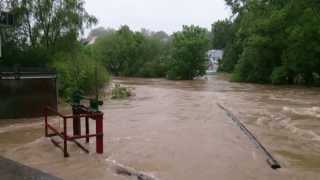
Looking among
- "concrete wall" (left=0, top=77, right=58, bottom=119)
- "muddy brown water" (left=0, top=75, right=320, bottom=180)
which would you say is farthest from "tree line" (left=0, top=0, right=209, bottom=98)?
"muddy brown water" (left=0, top=75, right=320, bottom=180)

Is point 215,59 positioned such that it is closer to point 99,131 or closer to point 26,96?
point 26,96

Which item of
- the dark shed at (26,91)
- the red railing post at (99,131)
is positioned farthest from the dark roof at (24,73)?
the red railing post at (99,131)

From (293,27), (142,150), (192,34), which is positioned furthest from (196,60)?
(142,150)

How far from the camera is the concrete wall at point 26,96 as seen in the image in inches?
803

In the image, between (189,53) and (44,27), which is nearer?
(44,27)

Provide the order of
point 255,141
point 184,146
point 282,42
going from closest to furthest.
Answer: point 184,146, point 255,141, point 282,42

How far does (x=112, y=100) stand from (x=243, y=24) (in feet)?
80.6

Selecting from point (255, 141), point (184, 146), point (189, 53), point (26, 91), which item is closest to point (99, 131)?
point (184, 146)

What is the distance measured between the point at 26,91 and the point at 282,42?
29333mm

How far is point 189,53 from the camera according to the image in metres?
61.1

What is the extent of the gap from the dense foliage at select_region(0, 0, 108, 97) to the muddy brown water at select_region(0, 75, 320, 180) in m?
5.96

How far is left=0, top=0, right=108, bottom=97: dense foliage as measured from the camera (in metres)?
27.8

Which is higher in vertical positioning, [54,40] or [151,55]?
[54,40]

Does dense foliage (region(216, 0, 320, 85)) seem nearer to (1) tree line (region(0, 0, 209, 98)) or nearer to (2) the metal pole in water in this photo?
(1) tree line (region(0, 0, 209, 98))
